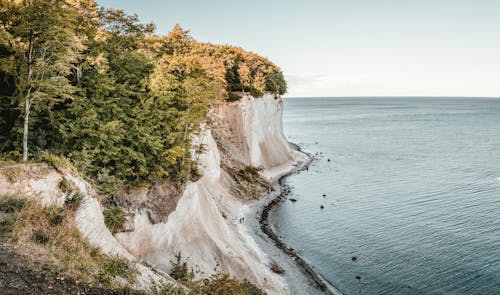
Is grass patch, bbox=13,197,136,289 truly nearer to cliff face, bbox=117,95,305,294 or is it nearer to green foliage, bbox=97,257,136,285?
green foliage, bbox=97,257,136,285

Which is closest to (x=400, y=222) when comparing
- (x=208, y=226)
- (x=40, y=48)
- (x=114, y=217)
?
(x=208, y=226)

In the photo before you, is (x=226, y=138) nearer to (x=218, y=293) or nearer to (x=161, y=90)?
(x=161, y=90)

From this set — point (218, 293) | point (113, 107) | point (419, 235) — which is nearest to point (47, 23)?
point (113, 107)

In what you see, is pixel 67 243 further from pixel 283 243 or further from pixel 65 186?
pixel 283 243

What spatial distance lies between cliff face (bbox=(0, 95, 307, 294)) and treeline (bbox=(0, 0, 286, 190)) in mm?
3624

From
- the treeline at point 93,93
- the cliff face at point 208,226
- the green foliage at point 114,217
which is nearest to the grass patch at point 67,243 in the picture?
the cliff face at point 208,226

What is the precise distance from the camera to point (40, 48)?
19672 millimetres

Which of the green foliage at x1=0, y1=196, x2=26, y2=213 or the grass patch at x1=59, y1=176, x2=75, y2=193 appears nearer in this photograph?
the green foliage at x1=0, y1=196, x2=26, y2=213

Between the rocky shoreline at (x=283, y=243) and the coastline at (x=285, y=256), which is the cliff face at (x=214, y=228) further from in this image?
the rocky shoreline at (x=283, y=243)

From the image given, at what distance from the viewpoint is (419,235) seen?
42.1 m

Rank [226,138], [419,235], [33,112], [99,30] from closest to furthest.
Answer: [33,112]
[99,30]
[419,235]
[226,138]

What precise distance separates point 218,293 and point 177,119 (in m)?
14.7

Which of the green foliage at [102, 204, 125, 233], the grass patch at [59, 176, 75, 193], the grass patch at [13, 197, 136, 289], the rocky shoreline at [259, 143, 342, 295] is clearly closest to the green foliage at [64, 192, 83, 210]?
the grass patch at [13, 197, 136, 289]

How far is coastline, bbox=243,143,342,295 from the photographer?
32.7m
